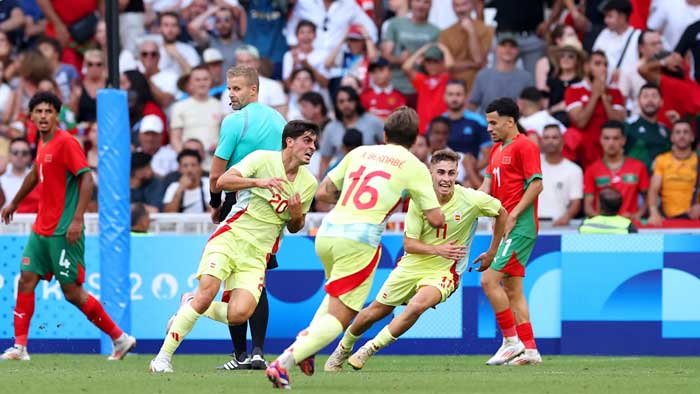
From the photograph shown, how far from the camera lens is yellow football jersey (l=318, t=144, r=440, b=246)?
31.8ft

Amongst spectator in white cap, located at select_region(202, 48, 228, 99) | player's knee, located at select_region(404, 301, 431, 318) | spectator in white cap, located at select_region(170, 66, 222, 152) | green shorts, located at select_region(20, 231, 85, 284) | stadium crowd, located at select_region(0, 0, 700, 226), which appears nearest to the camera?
player's knee, located at select_region(404, 301, 431, 318)

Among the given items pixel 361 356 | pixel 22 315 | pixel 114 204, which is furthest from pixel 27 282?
pixel 361 356

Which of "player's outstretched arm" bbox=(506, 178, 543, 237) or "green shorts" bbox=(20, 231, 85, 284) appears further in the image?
"green shorts" bbox=(20, 231, 85, 284)

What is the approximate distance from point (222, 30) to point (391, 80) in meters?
2.51

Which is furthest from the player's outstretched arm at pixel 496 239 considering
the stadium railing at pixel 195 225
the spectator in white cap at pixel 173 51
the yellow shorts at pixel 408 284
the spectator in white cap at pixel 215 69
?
the spectator in white cap at pixel 173 51

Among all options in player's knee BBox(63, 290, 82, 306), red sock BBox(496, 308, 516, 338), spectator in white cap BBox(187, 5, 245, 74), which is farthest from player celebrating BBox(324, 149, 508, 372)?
spectator in white cap BBox(187, 5, 245, 74)

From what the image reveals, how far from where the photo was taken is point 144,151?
17891 millimetres

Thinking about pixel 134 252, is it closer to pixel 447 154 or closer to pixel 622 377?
pixel 447 154

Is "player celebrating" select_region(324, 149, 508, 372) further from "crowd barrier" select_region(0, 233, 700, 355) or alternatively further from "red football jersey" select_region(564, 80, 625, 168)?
"red football jersey" select_region(564, 80, 625, 168)

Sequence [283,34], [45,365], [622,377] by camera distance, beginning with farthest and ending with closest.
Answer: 1. [283,34]
2. [45,365]
3. [622,377]

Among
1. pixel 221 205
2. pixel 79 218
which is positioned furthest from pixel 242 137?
pixel 79 218

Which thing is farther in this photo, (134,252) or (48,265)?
(134,252)

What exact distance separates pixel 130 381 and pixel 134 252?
205 inches

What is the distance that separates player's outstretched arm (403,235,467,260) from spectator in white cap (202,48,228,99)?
7987mm
